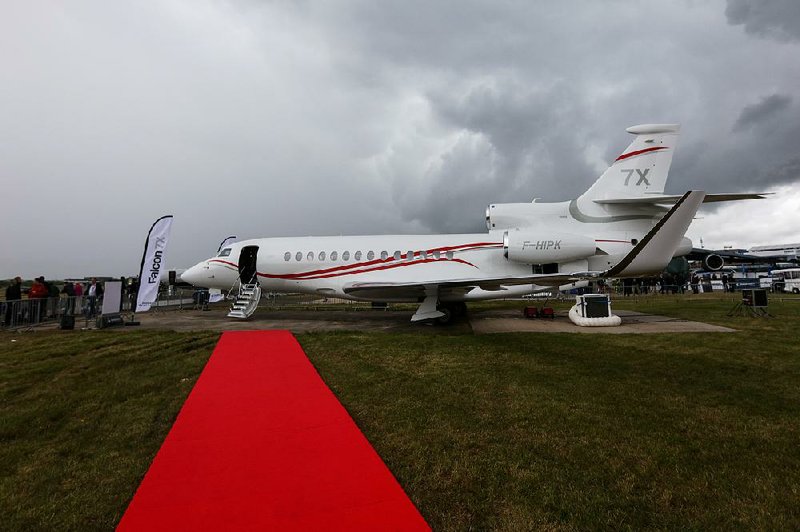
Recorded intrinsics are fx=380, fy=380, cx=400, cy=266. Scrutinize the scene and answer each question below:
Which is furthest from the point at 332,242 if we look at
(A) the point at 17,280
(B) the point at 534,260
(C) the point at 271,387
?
(A) the point at 17,280

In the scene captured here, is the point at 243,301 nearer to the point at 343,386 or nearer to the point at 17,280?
the point at 17,280

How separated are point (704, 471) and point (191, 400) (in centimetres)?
518

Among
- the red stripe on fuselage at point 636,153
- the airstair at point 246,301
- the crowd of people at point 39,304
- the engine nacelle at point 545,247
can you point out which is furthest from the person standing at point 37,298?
the red stripe on fuselage at point 636,153

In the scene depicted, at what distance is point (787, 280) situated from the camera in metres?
32.1

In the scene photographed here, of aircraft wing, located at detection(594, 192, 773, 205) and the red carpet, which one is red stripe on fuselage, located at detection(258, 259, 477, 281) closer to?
aircraft wing, located at detection(594, 192, 773, 205)

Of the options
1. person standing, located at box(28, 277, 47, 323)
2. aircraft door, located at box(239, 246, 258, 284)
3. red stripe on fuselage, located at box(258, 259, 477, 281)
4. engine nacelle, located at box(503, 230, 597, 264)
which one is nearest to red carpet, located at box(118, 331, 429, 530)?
red stripe on fuselage, located at box(258, 259, 477, 281)

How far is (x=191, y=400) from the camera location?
184 inches

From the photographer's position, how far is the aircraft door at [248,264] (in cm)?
1401

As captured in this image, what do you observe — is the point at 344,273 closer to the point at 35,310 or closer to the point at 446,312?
the point at 446,312

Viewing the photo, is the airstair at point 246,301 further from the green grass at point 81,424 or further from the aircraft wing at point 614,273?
the green grass at point 81,424

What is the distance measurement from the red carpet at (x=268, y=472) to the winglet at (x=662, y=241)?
796 cm

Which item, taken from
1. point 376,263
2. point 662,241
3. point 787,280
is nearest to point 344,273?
point 376,263

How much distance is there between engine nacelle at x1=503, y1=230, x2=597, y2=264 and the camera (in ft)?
36.6

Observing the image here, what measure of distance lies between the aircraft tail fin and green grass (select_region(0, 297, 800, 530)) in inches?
217
